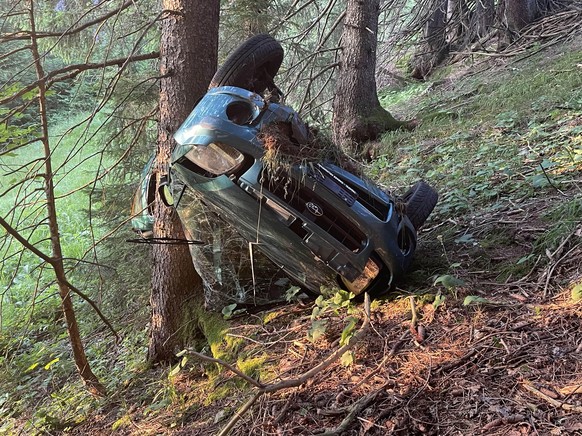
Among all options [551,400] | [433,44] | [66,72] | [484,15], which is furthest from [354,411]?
[433,44]

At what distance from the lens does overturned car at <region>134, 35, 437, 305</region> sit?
3016mm

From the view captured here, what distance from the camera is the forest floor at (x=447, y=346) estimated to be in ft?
7.07

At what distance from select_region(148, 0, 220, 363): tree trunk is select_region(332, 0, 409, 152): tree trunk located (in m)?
3.98

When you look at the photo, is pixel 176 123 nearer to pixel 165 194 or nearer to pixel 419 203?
pixel 165 194

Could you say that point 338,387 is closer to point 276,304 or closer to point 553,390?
point 553,390

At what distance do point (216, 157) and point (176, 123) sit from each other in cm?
126

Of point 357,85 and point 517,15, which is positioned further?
point 517,15

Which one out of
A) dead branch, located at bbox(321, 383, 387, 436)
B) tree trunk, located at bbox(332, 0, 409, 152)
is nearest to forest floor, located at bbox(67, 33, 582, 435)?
dead branch, located at bbox(321, 383, 387, 436)

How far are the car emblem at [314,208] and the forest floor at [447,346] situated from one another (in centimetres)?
60

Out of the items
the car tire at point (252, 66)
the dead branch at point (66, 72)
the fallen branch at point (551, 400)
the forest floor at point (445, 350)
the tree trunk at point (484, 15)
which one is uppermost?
the dead branch at point (66, 72)

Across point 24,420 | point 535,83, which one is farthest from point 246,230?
point 535,83

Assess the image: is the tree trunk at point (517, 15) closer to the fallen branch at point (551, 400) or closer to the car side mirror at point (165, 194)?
the car side mirror at point (165, 194)

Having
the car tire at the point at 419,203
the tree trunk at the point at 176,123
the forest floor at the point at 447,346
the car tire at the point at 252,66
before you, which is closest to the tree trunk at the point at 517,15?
the forest floor at the point at 447,346

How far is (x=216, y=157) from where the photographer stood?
3086 mm
